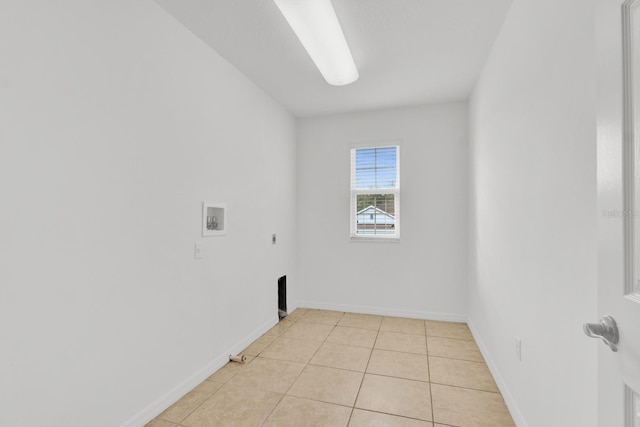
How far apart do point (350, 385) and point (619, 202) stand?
2.03 metres

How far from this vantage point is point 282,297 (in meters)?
3.69

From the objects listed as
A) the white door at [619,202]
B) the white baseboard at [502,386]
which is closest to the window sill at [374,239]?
the white baseboard at [502,386]

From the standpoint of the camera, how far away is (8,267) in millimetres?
1181

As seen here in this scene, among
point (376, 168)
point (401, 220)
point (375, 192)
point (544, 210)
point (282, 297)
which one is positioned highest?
point (376, 168)

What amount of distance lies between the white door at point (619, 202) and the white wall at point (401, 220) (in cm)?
288

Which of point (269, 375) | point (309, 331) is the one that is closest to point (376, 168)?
point (309, 331)

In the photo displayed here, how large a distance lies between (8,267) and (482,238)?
10.2ft

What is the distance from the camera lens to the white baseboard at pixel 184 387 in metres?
1.73

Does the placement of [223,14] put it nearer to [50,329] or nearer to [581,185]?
[50,329]

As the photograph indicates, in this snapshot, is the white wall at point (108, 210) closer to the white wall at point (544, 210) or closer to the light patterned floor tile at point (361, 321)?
the light patterned floor tile at point (361, 321)

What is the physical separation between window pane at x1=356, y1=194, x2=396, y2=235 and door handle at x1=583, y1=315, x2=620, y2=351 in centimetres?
305

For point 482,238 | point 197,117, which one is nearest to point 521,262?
point 482,238

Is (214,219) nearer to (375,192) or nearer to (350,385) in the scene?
(350,385)

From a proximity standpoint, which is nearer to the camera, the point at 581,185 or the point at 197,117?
the point at 581,185
